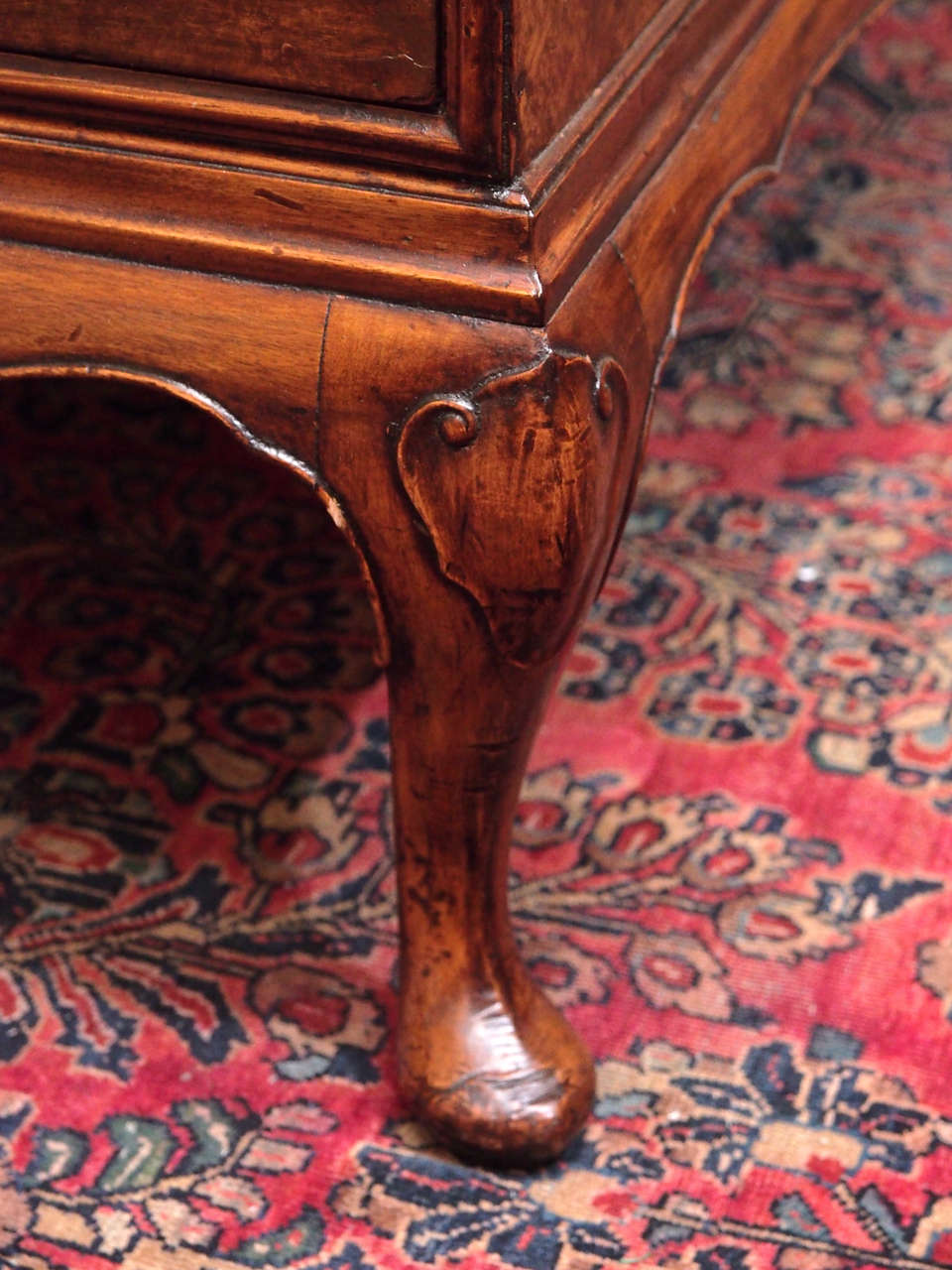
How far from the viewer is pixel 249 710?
1269mm

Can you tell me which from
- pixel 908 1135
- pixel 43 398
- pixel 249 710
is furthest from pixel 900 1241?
pixel 43 398

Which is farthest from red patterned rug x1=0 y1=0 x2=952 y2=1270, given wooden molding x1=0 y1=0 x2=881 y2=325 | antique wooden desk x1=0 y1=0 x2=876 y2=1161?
wooden molding x1=0 y1=0 x2=881 y2=325

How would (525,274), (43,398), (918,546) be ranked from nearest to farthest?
(525,274)
(918,546)
(43,398)

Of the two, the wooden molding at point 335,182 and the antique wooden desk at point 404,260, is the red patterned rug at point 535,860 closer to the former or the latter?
the antique wooden desk at point 404,260

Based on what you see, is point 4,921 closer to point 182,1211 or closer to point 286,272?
point 182,1211

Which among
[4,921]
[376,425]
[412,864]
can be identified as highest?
[376,425]

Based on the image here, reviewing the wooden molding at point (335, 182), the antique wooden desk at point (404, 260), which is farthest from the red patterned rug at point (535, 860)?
the wooden molding at point (335, 182)

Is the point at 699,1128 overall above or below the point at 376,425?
below

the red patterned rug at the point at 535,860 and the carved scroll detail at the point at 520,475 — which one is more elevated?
the carved scroll detail at the point at 520,475

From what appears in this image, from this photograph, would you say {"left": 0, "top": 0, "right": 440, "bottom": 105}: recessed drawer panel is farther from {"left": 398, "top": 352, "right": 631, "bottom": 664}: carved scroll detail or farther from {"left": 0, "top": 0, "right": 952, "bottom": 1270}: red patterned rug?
{"left": 0, "top": 0, "right": 952, "bottom": 1270}: red patterned rug

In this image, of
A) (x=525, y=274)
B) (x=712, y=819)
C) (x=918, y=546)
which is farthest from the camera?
(x=918, y=546)

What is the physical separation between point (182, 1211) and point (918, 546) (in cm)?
88

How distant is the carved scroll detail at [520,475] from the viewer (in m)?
0.71

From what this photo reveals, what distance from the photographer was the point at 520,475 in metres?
0.71
